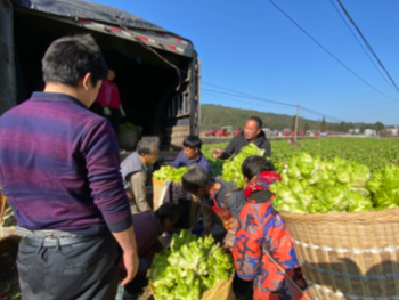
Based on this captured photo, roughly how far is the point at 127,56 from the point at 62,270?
6906 mm

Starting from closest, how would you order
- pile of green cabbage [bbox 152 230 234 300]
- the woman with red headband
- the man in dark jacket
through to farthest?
the woman with red headband < pile of green cabbage [bbox 152 230 234 300] < the man in dark jacket

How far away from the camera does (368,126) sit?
124 m

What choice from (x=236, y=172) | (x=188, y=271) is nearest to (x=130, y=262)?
(x=188, y=271)

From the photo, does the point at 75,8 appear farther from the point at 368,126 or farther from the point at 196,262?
the point at 368,126

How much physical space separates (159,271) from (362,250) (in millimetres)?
1623

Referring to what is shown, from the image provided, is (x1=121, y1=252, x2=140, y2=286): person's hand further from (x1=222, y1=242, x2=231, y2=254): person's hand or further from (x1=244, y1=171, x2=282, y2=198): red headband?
(x1=222, y1=242, x2=231, y2=254): person's hand

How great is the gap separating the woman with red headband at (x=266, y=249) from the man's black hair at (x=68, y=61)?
1358mm

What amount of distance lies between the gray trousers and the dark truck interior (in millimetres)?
4601

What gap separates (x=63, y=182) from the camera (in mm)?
1276

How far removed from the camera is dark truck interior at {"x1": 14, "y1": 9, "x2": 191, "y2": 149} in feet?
18.9

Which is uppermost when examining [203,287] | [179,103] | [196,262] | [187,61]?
[187,61]

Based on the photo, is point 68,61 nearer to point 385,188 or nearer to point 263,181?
point 263,181

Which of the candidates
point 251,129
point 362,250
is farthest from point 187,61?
point 362,250

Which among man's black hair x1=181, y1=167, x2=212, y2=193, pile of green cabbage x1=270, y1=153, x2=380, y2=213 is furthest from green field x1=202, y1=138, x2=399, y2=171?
pile of green cabbage x1=270, y1=153, x2=380, y2=213
